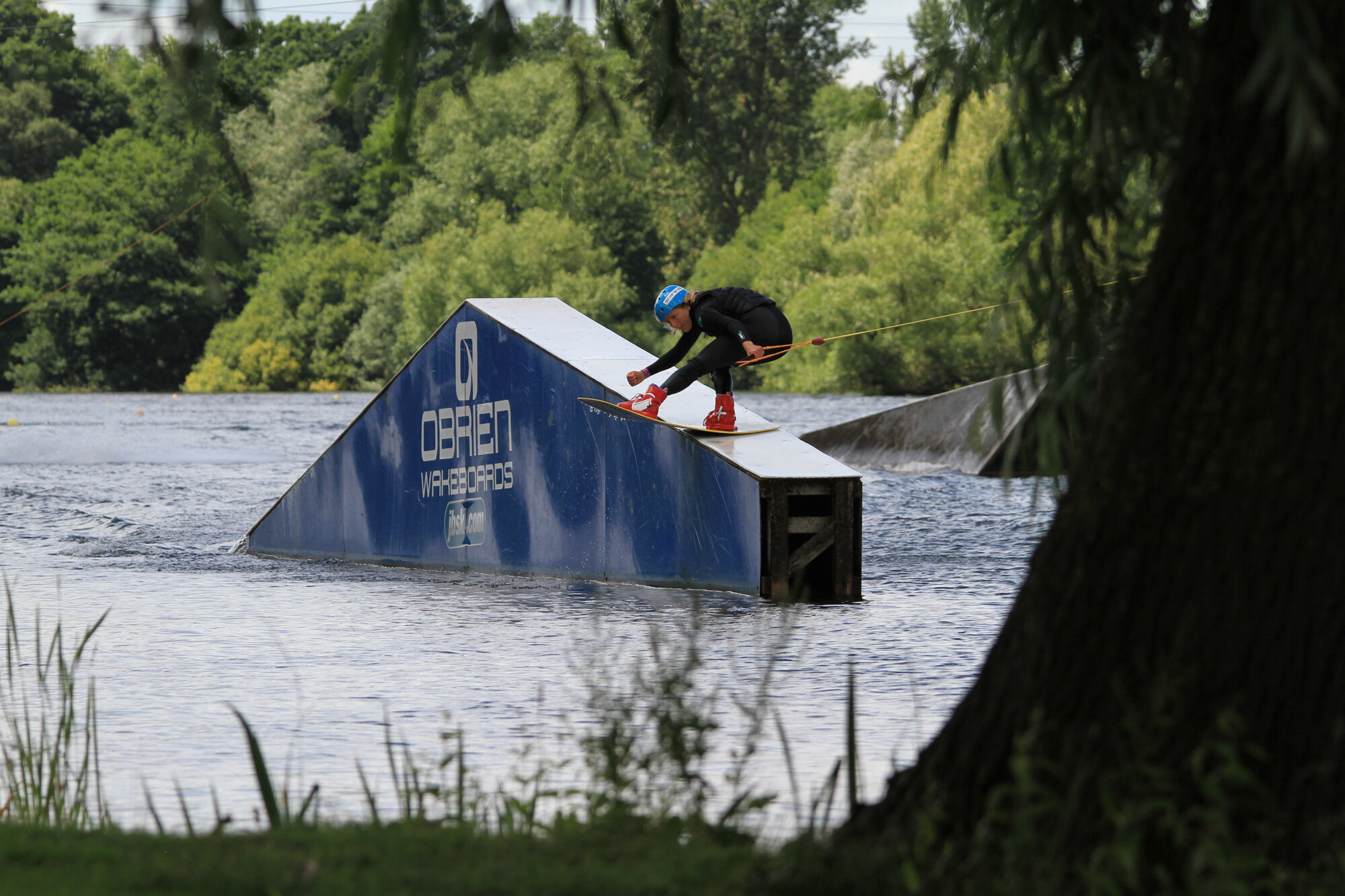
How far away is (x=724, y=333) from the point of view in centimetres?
1256

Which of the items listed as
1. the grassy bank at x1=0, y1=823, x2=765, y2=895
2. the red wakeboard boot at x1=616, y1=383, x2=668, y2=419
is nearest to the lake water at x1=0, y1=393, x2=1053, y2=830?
the grassy bank at x1=0, y1=823, x2=765, y2=895

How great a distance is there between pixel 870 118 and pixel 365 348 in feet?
206

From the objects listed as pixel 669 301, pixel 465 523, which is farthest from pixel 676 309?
pixel 465 523

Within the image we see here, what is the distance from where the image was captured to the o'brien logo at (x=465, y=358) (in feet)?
46.0

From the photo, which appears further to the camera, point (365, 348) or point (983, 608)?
point (365, 348)

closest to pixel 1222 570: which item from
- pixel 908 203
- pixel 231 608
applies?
pixel 231 608

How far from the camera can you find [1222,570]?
12.6 ft

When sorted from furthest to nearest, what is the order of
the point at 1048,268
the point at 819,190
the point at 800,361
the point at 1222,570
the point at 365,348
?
the point at 819,190 → the point at 365,348 → the point at 800,361 → the point at 1048,268 → the point at 1222,570

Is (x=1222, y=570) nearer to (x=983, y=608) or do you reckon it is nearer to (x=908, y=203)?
(x=983, y=608)

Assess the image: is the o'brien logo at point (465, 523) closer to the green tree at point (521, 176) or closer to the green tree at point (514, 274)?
the green tree at point (514, 274)

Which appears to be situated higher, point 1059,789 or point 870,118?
point 870,118

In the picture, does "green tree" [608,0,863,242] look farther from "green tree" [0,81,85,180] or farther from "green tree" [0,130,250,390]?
"green tree" [0,81,85,180]

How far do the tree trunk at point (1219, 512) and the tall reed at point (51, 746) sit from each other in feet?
8.15

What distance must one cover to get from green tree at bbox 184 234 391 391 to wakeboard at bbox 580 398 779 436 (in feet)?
192
